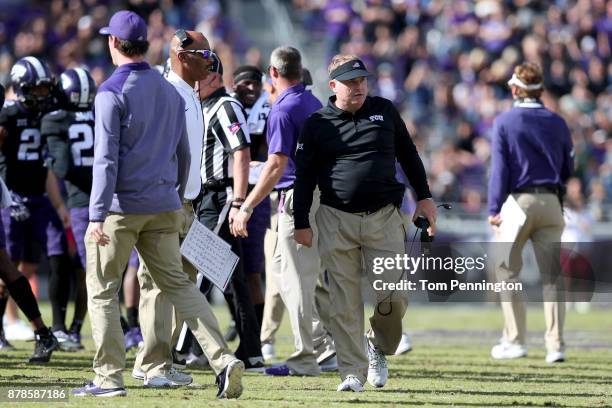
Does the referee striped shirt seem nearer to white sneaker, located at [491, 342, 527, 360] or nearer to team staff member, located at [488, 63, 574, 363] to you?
team staff member, located at [488, 63, 574, 363]

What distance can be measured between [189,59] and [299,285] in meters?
1.96

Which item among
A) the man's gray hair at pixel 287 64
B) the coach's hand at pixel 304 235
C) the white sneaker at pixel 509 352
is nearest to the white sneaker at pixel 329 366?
the white sneaker at pixel 509 352

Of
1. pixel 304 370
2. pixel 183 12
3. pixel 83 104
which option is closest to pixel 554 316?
pixel 304 370

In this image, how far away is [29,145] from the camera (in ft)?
39.2

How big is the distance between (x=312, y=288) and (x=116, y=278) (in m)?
2.20

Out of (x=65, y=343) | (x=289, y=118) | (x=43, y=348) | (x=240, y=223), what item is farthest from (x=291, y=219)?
(x=65, y=343)

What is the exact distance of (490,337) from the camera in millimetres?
15180

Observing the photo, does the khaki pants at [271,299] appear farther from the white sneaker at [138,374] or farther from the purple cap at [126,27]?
the purple cap at [126,27]

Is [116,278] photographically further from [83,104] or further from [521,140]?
[521,140]

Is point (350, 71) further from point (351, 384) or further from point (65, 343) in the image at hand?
point (65, 343)

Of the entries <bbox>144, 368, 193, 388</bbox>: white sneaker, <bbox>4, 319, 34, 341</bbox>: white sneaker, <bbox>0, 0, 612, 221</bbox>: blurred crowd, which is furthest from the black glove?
<bbox>0, 0, 612, 221</bbox>: blurred crowd

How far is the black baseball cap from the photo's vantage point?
859cm

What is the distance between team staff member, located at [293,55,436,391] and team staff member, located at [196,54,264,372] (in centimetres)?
120

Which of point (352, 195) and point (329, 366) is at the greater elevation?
point (352, 195)
